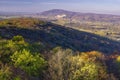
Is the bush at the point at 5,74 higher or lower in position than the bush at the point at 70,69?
higher

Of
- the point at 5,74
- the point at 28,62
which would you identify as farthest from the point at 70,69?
the point at 5,74

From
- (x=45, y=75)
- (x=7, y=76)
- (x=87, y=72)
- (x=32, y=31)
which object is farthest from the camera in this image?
(x=32, y=31)

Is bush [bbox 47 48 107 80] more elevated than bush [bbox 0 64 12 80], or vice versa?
bush [bbox 0 64 12 80]

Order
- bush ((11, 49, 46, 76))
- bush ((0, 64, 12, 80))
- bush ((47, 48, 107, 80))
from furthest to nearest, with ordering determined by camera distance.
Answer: bush ((11, 49, 46, 76)) → bush ((47, 48, 107, 80)) → bush ((0, 64, 12, 80))

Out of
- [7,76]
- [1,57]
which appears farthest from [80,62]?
[7,76]

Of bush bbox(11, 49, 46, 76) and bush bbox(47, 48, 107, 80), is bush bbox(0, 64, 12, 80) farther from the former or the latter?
bush bbox(47, 48, 107, 80)

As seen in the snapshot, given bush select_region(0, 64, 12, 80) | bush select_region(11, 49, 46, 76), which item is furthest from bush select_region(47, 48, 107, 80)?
bush select_region(0, 64, 12, 80)

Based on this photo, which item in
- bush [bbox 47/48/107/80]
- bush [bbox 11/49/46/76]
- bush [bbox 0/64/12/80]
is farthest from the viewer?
bush [bbox 11/49/46/76]

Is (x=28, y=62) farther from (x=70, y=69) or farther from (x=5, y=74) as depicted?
(x=5, y=74)

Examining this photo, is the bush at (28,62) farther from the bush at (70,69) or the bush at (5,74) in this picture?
the bush at (5,74)

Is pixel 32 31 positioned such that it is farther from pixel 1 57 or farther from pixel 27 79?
pixel 27 79

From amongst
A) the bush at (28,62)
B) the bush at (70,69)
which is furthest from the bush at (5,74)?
the bush at (70,69)
